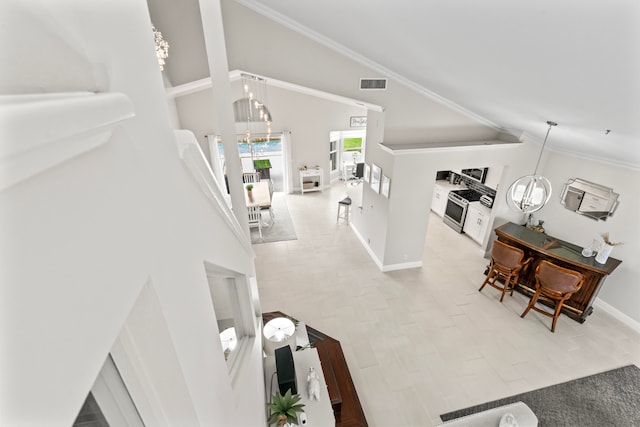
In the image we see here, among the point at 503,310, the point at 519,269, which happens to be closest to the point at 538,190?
the point at 519,269

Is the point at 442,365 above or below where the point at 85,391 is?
below

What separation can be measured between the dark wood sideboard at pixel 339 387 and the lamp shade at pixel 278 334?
1.82 ft

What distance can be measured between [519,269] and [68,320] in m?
5.86

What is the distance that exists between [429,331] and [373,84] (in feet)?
13.3

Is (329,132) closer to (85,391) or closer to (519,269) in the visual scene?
(519,269)

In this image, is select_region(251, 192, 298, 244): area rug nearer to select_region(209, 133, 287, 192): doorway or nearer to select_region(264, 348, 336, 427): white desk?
select_region(209, 133, 287, 192): doorway

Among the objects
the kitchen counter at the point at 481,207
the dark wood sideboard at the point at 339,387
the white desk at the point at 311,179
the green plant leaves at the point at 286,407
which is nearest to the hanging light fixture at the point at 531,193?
the kitchen counter at the point at 481,207

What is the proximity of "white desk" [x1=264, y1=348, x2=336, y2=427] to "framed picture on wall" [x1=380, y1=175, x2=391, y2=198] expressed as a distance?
3216 millimetres

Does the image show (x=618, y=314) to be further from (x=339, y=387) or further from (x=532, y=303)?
(x=339, y=387)

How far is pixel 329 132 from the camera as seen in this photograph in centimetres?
970

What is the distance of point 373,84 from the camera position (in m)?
4.73

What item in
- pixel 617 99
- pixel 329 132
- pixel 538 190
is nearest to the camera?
pixel 617 99

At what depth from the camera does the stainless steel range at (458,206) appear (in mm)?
7066

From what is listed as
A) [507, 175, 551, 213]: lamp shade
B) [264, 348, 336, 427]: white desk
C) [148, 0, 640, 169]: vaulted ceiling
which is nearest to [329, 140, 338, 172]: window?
[148, 0, 640, 169]: vaulted ceiling
